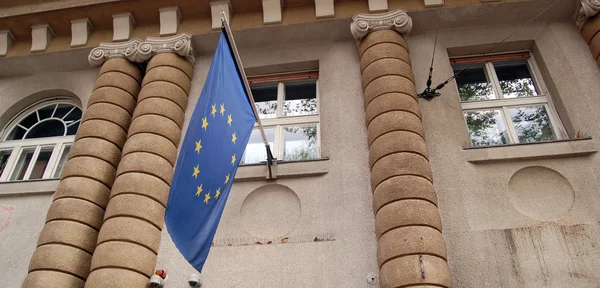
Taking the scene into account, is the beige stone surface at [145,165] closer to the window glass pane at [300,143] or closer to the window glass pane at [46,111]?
the window glass pane at [300,143]

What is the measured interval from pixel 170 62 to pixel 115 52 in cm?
138

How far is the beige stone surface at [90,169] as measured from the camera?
8.55 m

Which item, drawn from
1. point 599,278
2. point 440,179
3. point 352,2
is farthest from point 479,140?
point 352,2

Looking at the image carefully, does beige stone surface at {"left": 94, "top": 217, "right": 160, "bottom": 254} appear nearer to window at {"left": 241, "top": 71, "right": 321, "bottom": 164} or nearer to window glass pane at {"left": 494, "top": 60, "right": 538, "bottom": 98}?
window at {"left": 241, "top": 71, "right": 321, "bottom": 164}

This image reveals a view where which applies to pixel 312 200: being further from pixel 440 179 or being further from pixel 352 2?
pixel 352 2

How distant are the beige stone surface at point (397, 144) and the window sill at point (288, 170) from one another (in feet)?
3.24

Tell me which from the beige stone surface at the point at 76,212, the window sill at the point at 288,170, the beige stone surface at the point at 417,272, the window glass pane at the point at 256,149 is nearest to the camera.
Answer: the beige stone surface at the point at 417,272

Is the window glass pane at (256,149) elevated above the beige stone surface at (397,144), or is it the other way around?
the window glass pane at (256,149)

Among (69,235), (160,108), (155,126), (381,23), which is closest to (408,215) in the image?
(381,23)


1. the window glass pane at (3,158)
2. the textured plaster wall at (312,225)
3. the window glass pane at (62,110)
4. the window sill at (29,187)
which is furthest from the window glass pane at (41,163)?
the textured plaster wall at (312,225)

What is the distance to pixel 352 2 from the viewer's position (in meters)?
10.1

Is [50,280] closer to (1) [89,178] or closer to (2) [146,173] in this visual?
(1) [89,178]

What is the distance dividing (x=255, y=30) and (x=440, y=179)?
16.5 feet

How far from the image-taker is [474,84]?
9680 millimetres
